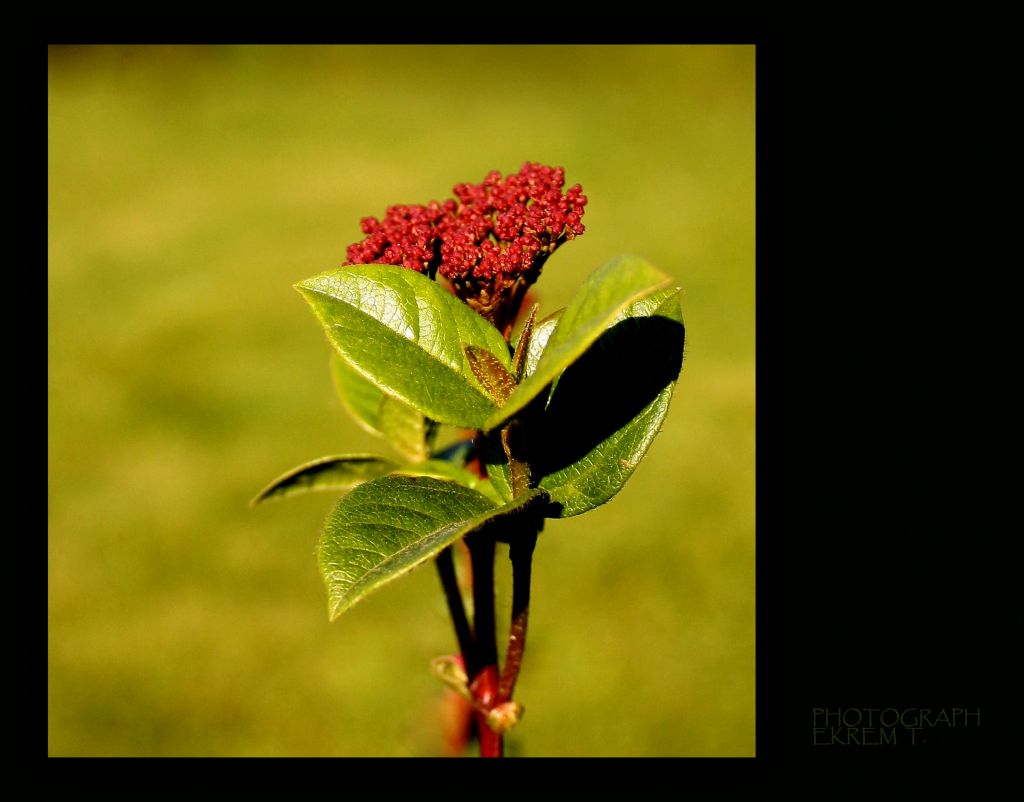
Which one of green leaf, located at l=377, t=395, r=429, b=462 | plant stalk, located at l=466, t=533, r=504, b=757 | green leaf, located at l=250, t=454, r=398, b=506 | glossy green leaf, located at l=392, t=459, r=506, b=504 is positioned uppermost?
green leaf, located at l=377, t=395, r=429, b=462

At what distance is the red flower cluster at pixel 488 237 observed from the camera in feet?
2.83

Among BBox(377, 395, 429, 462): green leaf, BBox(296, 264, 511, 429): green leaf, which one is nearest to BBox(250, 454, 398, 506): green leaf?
BBox(377, 395, 429, 462): green leaf

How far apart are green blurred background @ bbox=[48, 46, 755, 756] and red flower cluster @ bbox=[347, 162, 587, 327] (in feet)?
1.55

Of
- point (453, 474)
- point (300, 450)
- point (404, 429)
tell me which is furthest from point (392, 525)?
point (300, 450)

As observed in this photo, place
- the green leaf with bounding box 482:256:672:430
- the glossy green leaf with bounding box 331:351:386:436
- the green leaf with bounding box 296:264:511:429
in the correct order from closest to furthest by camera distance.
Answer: the green leaf with bounding box 482:256:672:430 → the green leaf with bounding box 296:264:511:429 → the glossy green leaf with bounding box 331:351:386:436

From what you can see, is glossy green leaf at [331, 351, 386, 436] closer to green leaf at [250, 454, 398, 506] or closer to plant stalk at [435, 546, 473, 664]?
green leaf at [250, 454, 398, 506]

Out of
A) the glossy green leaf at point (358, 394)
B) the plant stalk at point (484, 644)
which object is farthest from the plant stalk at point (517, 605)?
the glossy green leaf at point (358, 394)

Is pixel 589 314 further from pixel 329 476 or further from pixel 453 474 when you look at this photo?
pixel 329 476

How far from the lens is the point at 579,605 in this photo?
325 cm

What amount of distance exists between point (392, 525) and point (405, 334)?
161 millimetres

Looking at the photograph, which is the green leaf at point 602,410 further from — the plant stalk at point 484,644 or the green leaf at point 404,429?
the green leaf at point 404,429

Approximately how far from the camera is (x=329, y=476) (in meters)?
1.05

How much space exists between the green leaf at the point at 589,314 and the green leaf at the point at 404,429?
0.25 m

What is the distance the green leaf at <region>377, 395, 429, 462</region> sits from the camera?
104cm
